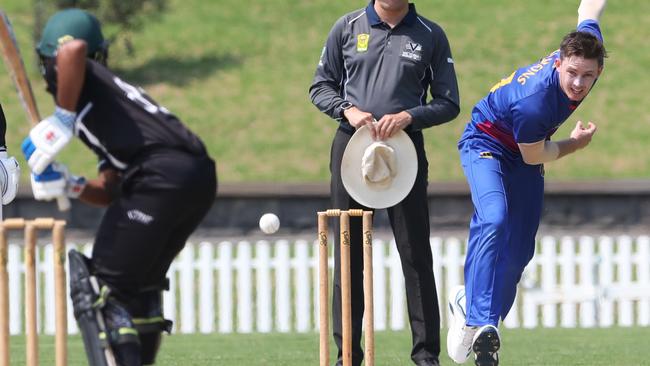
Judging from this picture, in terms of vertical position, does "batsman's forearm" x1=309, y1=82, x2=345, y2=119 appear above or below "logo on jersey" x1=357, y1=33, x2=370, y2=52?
below

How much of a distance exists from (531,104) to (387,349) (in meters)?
3.04

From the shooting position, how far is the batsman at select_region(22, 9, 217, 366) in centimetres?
514

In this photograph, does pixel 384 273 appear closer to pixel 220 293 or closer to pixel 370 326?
pixel 220 293

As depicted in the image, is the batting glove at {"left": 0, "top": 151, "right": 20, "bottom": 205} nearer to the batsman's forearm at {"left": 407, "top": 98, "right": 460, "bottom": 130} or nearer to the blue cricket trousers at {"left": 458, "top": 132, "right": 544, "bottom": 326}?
the batsman's forearm at {"left": 407, "top": 98, "right": 460, "bottom": 130}

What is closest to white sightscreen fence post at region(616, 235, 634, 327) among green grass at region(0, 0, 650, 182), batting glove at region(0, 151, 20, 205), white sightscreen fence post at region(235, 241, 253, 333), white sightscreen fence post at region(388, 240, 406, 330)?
white sightscreen fence post at region(388, 240, 406, 330)

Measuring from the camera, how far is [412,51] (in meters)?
7.14

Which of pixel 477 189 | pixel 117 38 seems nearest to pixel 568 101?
pixel 477 189

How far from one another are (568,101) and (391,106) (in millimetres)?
934

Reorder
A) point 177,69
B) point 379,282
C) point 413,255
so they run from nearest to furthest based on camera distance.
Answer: point 413,255, point 379,282, point 177,69

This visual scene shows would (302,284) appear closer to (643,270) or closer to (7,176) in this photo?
(643,270)

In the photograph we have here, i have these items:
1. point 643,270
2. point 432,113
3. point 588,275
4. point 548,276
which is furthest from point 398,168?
point 643,270

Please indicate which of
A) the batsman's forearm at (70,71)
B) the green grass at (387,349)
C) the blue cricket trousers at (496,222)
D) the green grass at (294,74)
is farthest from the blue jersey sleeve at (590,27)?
the green grass at (294,74)

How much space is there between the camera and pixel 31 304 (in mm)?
5031

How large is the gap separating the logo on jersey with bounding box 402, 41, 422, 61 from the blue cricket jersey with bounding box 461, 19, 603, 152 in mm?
454
